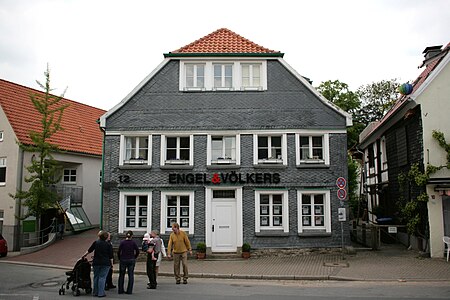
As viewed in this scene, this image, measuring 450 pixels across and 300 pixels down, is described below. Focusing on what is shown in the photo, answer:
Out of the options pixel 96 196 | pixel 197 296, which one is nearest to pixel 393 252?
pixel 197 296

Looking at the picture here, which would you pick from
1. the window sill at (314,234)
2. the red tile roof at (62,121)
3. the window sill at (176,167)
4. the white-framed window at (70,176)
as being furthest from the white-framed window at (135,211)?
the white-framed window at (70,176)

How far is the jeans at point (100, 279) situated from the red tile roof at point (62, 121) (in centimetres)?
1647

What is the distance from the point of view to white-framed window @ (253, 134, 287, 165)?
18309mm

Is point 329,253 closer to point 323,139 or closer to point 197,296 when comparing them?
point 323,139

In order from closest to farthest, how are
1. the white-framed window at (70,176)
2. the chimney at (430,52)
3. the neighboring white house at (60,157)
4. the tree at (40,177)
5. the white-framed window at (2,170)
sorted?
the chimney at (430,52) → the tree at (40,177) → the neighboring white house at (60,157) → the white-framed window at (2,170) → the white-framed window at (70,176)


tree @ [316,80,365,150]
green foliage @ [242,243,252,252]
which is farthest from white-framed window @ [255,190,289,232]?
tree @ [316,80,365,150]

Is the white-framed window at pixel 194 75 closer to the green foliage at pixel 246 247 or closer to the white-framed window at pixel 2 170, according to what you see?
the green foliage at pixel 246 247

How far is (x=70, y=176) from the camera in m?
30.2

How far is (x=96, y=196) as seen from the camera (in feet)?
102

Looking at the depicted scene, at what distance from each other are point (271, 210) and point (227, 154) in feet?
9.61

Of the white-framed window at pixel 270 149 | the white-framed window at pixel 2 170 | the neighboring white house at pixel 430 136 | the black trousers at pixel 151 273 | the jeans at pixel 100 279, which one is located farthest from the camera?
the white-framed window at pixel 2 170

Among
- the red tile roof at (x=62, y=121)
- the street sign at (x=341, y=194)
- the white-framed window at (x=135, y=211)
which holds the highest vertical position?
the red tile roof at (x=62, y=121)

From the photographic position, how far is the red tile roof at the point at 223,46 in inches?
747

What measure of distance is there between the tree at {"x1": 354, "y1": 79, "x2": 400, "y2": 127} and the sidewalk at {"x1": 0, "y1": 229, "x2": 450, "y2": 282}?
26.0 m
